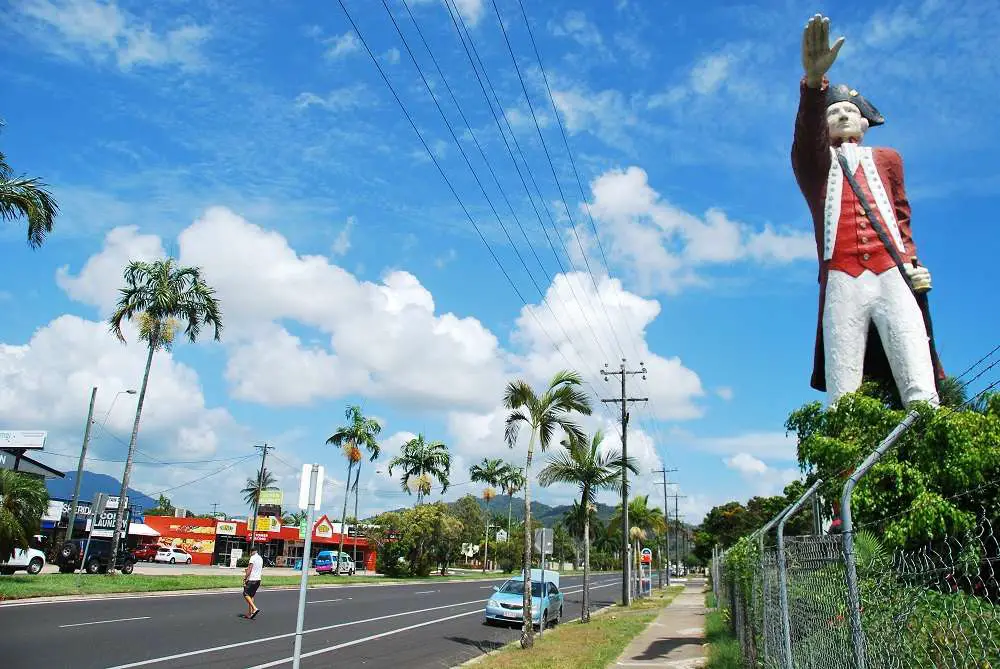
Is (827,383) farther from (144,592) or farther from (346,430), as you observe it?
(346,430)

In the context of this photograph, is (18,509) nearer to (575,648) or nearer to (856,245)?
(575,648)

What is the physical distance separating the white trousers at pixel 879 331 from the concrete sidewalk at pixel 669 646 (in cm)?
603

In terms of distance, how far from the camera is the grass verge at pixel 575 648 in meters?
12.1

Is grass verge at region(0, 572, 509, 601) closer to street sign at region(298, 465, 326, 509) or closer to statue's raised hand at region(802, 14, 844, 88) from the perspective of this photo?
street sign at region(298, 465, 326, 509)

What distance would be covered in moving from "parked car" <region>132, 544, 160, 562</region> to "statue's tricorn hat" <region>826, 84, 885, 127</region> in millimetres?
50098

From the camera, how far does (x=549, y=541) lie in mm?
16766

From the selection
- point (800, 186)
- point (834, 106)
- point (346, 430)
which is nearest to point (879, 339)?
point (800, 186)

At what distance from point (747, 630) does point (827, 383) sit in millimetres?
3555

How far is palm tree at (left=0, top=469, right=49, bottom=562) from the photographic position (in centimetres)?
2028

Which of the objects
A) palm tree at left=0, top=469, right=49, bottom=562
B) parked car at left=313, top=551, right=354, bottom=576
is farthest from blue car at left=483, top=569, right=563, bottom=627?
parked car at left=313, top=551, right=354, bottom=576

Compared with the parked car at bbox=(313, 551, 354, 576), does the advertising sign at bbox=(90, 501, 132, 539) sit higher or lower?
higher

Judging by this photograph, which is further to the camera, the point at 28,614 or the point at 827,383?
the point at 28,614

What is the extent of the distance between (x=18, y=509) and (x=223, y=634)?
36.4 feet

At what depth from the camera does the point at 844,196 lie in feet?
32.8
